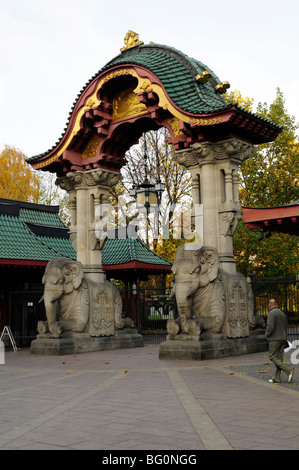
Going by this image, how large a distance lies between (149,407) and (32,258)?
512 inches

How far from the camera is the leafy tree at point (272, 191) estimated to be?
95.3ft

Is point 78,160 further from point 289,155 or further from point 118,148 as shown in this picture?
point 289,155

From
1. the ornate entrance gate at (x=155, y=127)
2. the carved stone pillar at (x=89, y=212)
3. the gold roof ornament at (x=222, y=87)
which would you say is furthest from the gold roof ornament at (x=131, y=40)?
the carved stone pillar at (x=89, y=212)

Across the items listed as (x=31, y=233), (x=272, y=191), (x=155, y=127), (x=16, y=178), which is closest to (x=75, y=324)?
(x=155, y=127)

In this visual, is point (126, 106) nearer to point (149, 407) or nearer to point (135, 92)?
point (135, 92)

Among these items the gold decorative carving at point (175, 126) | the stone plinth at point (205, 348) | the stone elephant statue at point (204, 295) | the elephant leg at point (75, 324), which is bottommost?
the stone plinth at point (205, 348)

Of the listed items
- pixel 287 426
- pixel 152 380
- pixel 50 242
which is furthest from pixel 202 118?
pixel 50 242

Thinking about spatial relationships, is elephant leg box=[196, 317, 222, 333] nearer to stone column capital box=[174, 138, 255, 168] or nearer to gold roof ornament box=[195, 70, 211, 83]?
stone column capital box=[174, 138, 255, 168]

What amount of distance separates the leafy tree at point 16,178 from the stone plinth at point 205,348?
1226 inches

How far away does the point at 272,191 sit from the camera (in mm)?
30203

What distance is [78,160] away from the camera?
1747 centimetres

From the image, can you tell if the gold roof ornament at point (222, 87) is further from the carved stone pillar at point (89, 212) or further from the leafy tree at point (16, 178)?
the leafy tree at point (16, 178)

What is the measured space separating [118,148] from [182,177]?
51.9 feet

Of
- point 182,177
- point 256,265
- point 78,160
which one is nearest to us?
point 78,160
